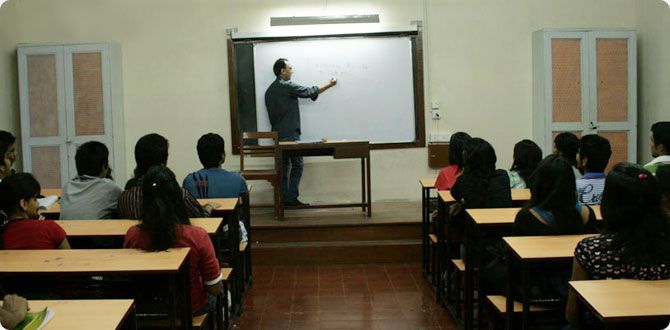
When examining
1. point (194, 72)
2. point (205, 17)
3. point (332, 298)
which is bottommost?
point (332, 298)

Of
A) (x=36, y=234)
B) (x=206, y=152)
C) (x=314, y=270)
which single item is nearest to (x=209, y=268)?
(x=36, y=234)

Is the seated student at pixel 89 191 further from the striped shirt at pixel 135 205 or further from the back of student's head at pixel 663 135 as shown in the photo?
the back of student's head at pixel 663 135

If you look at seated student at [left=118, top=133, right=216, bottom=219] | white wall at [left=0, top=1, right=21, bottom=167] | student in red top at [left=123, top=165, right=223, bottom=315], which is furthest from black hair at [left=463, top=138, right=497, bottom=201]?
white wall at [left=0, top=1, right=21, bottom=167]

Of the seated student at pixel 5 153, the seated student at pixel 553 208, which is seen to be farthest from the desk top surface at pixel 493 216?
the seated student at pixel 5 153

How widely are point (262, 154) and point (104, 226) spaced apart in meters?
3.12

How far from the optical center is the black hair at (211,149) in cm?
420

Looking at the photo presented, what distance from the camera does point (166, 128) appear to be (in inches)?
279

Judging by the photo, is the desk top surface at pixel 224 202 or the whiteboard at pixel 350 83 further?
the whiteboard at pixel 350 83

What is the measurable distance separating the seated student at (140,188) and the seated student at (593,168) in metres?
2.16

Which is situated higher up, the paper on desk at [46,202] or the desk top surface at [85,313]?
the paper on desk at [46,202]

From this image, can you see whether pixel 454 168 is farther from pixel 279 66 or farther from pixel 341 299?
pixel 279 66

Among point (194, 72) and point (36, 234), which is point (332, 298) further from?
point (194, 72)

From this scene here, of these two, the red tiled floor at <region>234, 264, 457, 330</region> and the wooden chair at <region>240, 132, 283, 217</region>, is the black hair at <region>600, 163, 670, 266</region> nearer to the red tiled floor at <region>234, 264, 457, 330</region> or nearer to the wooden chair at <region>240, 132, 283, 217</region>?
the red tiled floor at <region>234, 264, 457, 330</region>

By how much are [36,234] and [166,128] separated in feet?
14.2
